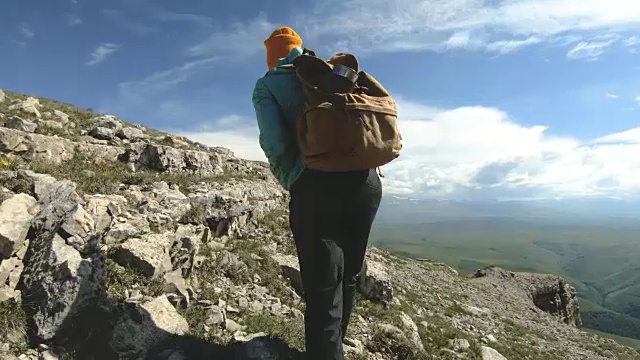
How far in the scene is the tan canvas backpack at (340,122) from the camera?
420 centimetres

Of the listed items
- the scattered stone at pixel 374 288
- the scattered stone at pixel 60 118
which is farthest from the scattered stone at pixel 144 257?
the scattered stone at pixel 60 118

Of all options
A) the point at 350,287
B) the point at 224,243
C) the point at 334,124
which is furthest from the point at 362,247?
the point at 224,243

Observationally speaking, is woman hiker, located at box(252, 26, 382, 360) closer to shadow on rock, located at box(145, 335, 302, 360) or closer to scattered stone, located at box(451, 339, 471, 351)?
shadow on rock, located at box(145, 335, 302, 360)

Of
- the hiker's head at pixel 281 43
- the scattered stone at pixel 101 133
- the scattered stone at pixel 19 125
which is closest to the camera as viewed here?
the hiker's head at pixel 281 43

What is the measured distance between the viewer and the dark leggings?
4457mm

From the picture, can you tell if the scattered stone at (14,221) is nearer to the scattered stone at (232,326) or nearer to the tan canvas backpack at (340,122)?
the scattered stone at (232,326)

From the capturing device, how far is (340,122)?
13.9 ft

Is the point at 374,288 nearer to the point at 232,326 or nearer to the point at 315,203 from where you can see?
the point at 232,326

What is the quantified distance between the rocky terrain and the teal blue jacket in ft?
9.09

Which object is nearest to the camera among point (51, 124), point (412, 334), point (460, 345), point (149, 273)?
point (149, 273)

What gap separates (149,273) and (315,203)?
3709mm

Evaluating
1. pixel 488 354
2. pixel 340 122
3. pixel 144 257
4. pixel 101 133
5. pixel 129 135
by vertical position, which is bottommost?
pixel 488 354

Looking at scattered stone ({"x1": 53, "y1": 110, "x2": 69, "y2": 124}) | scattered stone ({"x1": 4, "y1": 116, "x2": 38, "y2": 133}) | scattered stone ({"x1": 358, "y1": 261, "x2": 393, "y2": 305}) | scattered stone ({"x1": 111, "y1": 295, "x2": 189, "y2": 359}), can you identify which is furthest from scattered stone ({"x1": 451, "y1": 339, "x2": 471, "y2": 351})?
scattered stone ({"x1": 53, "y1": 110, "x2": 69, "y2": 124})

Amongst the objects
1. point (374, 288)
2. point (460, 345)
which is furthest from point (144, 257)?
point (460, 345)
